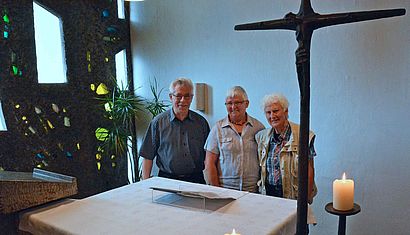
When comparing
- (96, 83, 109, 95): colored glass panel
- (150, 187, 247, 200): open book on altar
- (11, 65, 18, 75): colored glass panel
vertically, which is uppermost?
(11, 65, 18, 75): colored glass panel

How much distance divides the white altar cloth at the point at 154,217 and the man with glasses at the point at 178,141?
0.89 metres

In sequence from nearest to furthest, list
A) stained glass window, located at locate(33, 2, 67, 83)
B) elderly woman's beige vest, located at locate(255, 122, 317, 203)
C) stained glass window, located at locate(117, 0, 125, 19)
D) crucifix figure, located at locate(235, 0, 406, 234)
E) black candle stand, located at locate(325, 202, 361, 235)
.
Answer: crucifix figure, located at locate(235, 0, 406, 234)
black candle stand, located at locate(325, 202, 361, 235)
elderly woman's beige vest, located at locate(255, 122, 317, 203)
stained glass window, located at locate(33, 2, 67, 83)
stained glass window, located at locate(117, 0, 125, 19)

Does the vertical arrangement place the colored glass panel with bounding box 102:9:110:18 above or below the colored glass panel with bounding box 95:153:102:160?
above

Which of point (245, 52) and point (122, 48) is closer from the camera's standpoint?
point (245, 52)

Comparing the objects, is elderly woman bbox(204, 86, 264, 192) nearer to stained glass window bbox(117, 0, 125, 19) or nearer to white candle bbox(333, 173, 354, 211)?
white candle bbox(333, 173, 354, 211)

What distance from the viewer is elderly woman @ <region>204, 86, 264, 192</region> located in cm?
224

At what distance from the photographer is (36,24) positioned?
3035mm

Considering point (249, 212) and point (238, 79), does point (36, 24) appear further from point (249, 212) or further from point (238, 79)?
point (249, 212)

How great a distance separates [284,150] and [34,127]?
2.03m

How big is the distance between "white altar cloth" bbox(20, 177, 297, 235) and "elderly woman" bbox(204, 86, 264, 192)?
654 mm

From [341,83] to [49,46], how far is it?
233cm

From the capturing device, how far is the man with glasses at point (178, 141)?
8.11 feet

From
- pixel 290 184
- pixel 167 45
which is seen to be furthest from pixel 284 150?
pixel 167 45

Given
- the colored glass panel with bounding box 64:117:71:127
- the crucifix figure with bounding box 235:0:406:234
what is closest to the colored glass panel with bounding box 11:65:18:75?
the colored glass panel with bounding box 64:117:71:127
